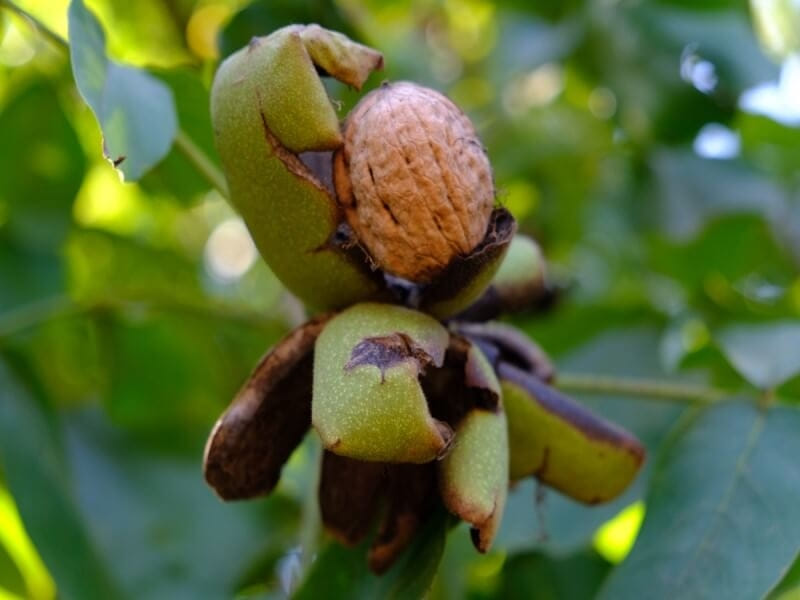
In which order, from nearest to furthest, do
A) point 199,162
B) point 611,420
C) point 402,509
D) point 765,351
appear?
point 402,509, point 199,162, point 765,351, point 611,420

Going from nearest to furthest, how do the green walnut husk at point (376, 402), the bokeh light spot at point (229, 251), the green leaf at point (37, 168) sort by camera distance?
the green walnut husk at point (376, 402) → the green leaf at point (37, 168) → the bokeh light spot at point (229, 251)

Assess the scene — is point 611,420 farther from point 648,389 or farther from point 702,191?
point 702,191

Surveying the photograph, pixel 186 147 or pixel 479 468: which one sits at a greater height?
pixel 186 147

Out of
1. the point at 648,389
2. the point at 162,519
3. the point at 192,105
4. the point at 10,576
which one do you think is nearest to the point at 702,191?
the point at 648,389

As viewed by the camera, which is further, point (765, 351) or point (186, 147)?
point (765, 351)

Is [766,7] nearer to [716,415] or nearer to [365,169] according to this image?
[716,415]

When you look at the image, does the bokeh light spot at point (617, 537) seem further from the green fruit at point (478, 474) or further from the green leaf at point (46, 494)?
the green fruit at point (478, 474)

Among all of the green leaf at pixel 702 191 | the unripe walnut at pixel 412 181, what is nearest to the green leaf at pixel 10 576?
the unripe walnut at pixel 412 181
